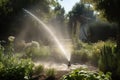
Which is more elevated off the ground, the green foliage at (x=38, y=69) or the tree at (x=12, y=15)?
the tree at (x=12, y=15)

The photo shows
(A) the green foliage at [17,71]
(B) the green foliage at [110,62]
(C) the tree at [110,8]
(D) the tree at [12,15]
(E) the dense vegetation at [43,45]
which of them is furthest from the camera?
(D) the tree at [12,15]

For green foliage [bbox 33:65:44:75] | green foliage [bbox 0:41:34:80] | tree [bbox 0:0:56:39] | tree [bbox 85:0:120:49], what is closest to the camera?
green foliage [bbox 0:41:34:80]

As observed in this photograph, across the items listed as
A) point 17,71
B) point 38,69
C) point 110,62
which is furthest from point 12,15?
point 17,71

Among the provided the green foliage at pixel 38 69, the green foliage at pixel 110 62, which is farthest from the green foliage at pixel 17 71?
the green foliage at pixel 110 62

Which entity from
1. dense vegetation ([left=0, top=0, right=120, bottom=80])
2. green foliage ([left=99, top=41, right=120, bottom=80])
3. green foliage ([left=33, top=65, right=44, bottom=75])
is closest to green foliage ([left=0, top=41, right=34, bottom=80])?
dense vegetation ([left=0, top=0, right=120, bottom=80])

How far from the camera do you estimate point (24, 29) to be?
27.8 metres

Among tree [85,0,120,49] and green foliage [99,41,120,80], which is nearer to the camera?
green foliage [99,41,120,80]

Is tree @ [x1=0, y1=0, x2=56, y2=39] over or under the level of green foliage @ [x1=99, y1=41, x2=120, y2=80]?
over

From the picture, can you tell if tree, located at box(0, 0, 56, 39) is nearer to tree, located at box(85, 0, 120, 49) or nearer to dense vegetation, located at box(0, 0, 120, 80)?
dense vegetation, located at box(0, 0, 120, 80)

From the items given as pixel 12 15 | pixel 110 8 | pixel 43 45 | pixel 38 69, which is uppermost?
pixel 12 15

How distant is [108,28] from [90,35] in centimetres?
255

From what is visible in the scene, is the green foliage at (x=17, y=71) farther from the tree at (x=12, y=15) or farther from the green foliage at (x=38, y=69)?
the tree at (x=12, y=15)

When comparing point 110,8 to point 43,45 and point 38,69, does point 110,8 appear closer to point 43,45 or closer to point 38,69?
point 38,69

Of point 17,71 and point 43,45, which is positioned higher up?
point 43,45
